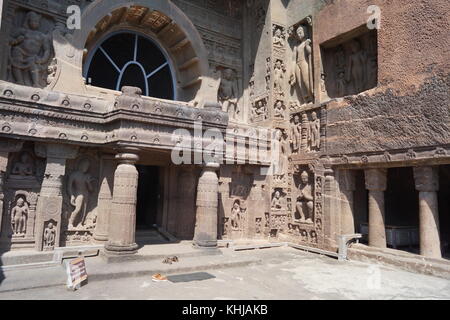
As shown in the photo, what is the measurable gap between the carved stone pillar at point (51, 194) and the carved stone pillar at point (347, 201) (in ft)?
24.8

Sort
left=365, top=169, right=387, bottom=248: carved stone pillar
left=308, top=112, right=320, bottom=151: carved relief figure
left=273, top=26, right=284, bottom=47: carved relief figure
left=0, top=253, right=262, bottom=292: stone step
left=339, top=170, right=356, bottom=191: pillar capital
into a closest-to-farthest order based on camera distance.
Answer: left=0, top=253, right=262, bottom=292: stone step
left=365, top=169, right=387, bottom=248: carved stone pillar
left=339, top=170, right=356, bottom=191: pillar capital
left=308, top=112, right=320, bottom=151: carved relief figure
left=273, top=26, right=284, bottom=47: carved relief figure

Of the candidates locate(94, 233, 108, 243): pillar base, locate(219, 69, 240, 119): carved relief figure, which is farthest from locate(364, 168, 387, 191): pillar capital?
locate(94, 233, 108, 243): pillar base

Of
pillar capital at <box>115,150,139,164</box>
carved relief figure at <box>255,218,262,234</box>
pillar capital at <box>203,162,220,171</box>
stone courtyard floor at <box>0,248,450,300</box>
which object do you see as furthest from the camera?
carved relief figure at <box>255,218,262,234</box>

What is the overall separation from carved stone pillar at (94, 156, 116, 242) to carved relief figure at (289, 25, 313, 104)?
6.81 m

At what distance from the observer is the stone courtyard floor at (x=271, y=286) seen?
5.94 meters

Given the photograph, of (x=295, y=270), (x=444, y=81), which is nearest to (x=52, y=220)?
(x=295, y=270)

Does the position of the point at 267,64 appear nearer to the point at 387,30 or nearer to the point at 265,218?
the point at 387,30

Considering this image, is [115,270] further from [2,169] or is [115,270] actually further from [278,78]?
[278,78]

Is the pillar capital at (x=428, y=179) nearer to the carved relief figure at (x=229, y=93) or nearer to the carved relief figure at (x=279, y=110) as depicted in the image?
the carved relief figure at (x=279, y=110)

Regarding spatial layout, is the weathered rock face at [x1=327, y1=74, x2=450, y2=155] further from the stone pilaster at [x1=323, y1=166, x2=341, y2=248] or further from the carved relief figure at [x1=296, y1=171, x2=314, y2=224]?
the carved relief figure at [x1=296, y1=171, x2=314, y2=224]

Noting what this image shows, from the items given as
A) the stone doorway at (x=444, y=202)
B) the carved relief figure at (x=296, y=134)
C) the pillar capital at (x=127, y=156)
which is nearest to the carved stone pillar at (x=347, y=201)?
the carved relief figure at (x=296, y=134)

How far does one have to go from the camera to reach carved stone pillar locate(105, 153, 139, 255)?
776 cm

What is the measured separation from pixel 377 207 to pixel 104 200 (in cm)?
721

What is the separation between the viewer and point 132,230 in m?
7.94
